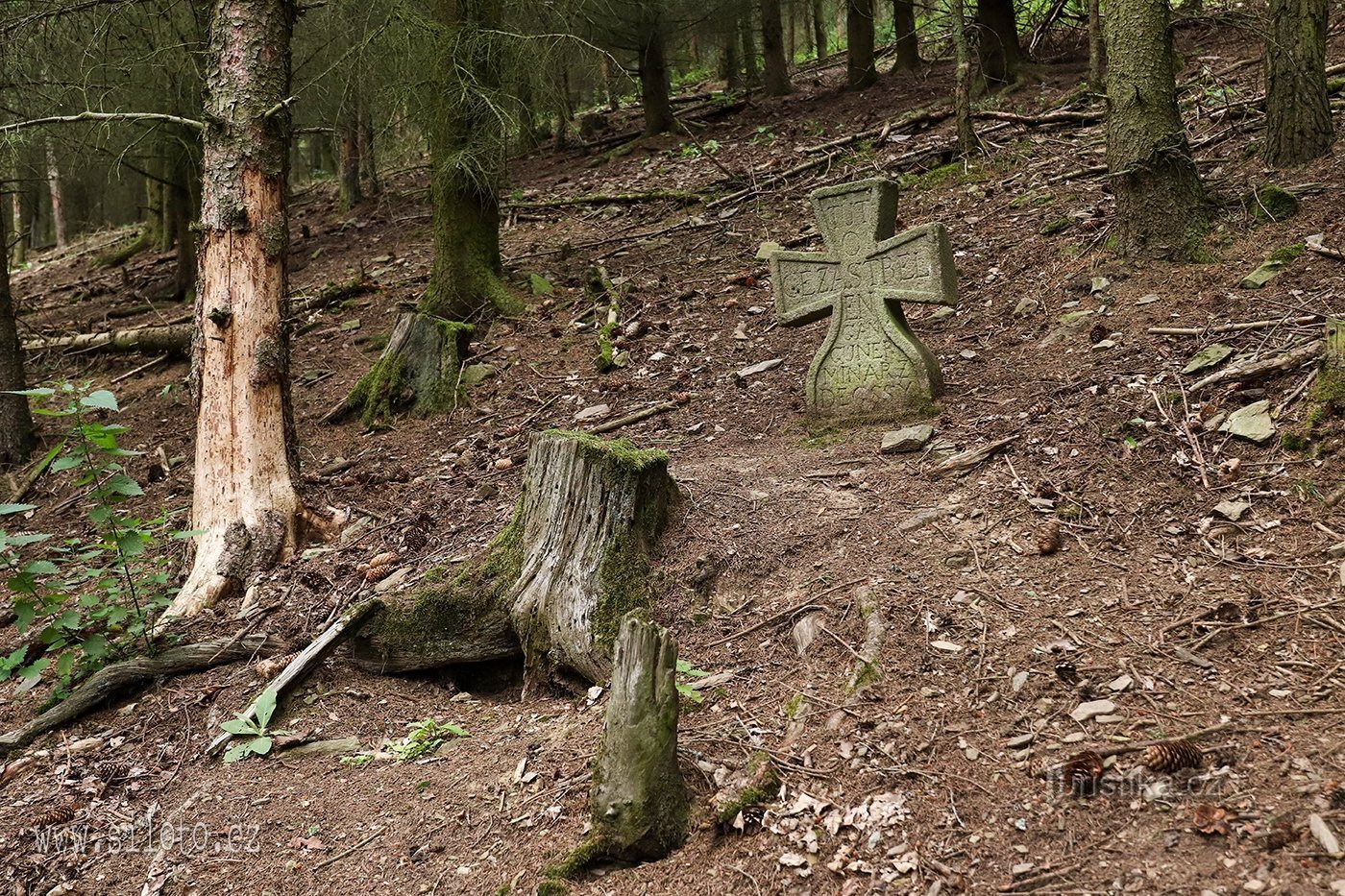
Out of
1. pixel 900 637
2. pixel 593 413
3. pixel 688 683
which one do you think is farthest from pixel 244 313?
pixel 900 637

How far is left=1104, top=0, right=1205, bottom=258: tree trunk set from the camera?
640 cm

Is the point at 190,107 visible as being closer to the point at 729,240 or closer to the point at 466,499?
the point at 729,240

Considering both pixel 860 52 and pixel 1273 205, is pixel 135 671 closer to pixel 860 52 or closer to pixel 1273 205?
pixel 1273 205

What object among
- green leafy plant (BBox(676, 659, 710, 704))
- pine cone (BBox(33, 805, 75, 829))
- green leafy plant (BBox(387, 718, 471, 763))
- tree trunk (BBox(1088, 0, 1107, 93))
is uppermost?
→ tree trunk (BBox(1088, 0, 1107, 93))

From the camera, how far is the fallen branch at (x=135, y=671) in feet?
15.0

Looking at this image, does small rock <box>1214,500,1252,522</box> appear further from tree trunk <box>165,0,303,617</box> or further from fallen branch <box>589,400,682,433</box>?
tree trunk <box>165,0,303,617</box>

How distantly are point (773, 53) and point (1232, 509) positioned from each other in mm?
14196

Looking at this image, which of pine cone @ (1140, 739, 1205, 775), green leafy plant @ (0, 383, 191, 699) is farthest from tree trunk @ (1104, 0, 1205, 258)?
green leafy plant @ (0, 383, 191, 699)

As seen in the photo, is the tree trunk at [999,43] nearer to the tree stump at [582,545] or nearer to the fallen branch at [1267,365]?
the fallen branch at [1267,365]

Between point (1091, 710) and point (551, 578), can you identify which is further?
point (551, 578)

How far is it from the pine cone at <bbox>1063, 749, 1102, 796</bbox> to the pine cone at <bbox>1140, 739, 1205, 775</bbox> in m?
0.14

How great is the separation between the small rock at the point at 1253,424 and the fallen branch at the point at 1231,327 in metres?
0.76

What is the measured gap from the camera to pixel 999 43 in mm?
12477

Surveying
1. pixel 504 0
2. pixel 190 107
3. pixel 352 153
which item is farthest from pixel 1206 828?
pixel 352 153
